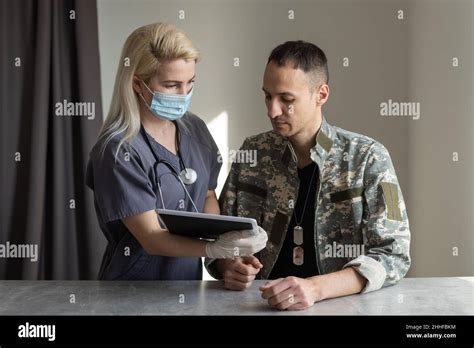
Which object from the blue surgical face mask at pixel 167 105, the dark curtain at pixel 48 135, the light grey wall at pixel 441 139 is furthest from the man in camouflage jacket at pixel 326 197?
the dark curtain at pixel 48 135

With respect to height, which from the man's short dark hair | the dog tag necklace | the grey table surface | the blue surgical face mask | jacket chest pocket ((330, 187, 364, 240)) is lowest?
the grey table surface

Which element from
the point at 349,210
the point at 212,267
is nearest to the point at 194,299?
the point at 212,267

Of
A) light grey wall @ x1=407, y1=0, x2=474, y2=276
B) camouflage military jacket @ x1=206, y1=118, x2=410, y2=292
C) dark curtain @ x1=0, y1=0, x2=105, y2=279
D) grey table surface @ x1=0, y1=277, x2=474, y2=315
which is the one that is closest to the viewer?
grey table surface @ x1=0, y1=277, x2=474, y2=315

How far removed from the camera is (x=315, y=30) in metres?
3.35

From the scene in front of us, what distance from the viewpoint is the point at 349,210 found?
→ 1886 mm

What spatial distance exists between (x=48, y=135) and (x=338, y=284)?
6.45ft

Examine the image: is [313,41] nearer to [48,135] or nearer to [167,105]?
[48,135]

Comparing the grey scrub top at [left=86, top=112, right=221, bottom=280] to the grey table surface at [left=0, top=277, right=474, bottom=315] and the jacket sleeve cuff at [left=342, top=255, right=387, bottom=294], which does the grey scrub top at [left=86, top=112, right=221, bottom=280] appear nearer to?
the grey table surface at [left=0, top=277, right=474, bottom=315]

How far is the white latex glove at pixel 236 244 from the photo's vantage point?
5.35ft

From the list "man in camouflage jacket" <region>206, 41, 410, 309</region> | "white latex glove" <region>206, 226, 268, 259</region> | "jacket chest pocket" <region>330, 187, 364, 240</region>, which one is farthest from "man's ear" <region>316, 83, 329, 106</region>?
"white latex glove" <region>206, 226, 268, 259</region>

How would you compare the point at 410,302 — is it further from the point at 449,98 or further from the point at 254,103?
the point at 254,103

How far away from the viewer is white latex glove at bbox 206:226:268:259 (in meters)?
1.63

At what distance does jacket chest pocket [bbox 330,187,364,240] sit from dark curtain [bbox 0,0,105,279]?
1.56 meters
